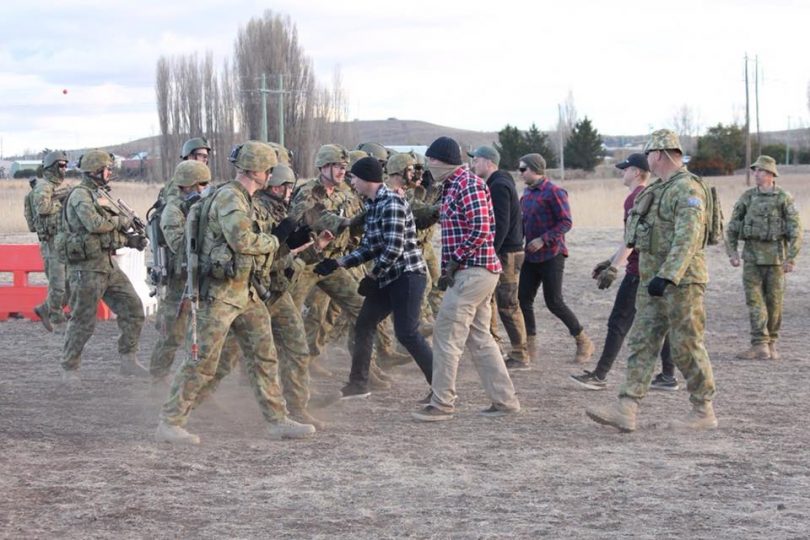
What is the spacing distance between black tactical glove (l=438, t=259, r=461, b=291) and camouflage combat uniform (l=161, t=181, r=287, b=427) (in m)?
1.29

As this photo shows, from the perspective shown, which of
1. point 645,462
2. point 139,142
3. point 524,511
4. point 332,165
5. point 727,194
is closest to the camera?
point 524,511

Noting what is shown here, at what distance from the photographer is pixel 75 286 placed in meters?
10.2

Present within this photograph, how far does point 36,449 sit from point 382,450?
7.57 feet

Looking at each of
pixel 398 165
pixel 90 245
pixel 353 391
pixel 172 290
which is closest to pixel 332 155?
pixel 398 165

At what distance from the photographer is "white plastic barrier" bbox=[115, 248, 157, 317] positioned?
14375 mm

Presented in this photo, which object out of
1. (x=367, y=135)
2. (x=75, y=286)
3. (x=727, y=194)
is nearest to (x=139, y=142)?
(x=367, y=135)

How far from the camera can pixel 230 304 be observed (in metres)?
7.59

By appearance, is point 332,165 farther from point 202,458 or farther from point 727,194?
point 727,194

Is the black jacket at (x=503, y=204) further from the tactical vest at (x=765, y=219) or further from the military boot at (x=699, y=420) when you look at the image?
the tactical vest at (x=765, y=219)

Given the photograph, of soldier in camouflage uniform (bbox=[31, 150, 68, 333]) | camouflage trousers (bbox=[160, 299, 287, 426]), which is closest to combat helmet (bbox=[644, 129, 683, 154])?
camouflage trousers (bbox=[160, 299, 287, 426])

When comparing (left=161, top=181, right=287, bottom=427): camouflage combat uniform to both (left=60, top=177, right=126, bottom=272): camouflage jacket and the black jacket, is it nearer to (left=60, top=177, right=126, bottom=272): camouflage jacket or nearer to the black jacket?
the black jacket

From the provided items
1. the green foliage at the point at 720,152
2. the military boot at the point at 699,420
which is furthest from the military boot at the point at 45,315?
the green foliage at the point at 720,152

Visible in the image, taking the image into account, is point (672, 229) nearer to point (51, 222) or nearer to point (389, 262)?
point (389, 262)

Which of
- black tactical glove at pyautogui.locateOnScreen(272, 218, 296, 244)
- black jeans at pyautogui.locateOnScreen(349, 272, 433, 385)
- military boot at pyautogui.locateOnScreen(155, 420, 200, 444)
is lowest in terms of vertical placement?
military boot at pyautogui.locateOnScreen(155, 420, 200, 444)
